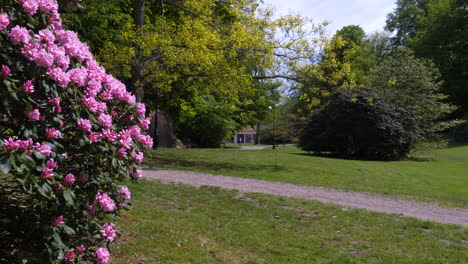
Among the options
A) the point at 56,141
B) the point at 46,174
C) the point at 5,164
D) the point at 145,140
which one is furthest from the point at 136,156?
the point at 5,164

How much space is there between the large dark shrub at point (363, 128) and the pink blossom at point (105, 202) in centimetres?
2637

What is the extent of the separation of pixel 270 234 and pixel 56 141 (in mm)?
4277

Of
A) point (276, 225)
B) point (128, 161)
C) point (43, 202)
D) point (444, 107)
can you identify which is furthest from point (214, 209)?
point (444, 107)

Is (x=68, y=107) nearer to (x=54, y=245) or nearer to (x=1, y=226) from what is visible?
(x=54, y=245)

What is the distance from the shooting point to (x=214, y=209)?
793cm

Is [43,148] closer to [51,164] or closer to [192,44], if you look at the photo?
[51,164]

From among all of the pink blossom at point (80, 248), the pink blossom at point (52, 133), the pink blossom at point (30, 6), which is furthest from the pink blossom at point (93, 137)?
the pink blossom at point (30, 6)

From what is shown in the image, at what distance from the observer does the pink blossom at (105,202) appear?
10.0ft

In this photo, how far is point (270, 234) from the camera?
628 centimetres

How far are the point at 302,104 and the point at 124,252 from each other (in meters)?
55.1

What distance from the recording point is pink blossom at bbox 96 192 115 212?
10.0 feet

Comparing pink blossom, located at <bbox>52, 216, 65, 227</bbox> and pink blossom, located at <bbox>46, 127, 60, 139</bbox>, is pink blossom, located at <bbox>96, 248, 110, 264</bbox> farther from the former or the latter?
pink blossom, located at <bbox>46, 127, 60, 139</bbox>

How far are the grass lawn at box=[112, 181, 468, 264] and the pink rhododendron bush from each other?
1683 mm

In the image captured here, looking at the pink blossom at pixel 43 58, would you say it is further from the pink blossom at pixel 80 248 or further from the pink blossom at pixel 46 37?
the pink blossom at pixel 80 248
